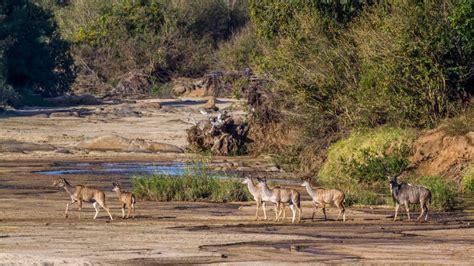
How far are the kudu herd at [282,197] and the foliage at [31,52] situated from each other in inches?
1242

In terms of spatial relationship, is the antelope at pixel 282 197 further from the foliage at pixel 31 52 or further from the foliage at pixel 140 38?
the foliage at pixel 140 38

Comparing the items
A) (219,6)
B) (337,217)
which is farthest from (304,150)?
(219,6)

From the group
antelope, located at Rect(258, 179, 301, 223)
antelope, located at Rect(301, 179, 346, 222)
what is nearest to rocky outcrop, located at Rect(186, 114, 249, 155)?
antelope, located at Rect(301, 179, 346, 222)

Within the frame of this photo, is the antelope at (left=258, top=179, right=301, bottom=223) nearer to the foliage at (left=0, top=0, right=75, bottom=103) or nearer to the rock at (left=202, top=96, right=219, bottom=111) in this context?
the rock at (left=202, top=96, right=219, bottom=111)

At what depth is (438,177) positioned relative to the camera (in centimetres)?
2714

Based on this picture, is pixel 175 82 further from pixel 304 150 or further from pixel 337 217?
pixel 337 217

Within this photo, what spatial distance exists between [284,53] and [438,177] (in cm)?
637

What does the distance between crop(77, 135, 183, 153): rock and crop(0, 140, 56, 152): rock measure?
110 centimetres

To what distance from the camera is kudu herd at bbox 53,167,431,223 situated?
64.3ft

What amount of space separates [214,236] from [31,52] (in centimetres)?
3761

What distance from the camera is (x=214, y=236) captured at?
1705 centimetres

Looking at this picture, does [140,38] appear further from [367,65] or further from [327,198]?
[327,198]

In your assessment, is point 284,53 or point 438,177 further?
point 284,53

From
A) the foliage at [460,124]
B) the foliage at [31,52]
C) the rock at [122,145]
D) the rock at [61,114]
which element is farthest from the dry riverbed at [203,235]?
the foliage at [31,52]
